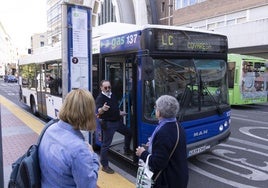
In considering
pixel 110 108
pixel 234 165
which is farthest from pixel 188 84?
pixel 234 165

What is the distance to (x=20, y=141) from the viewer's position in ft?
24.9

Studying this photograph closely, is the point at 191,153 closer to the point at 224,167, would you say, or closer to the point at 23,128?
the point at 224,167

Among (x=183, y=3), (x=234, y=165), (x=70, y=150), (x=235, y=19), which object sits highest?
(x=183, y=3)

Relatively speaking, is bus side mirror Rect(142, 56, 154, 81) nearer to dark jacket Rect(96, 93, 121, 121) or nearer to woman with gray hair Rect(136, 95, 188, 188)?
dark jacket Rect(96, 93, 121, 121)

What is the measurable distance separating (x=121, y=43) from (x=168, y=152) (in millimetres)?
3331

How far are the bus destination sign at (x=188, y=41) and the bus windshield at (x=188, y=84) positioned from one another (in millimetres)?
216

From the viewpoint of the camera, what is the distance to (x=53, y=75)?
10.1 m

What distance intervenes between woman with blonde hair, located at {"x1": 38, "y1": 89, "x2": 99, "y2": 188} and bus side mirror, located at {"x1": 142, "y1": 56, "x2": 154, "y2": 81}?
9.04 ft

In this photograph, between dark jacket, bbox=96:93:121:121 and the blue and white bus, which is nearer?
the blue and white bus

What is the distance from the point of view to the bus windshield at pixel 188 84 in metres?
5.15

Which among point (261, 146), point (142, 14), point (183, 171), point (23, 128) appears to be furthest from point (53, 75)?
point (142, 14)

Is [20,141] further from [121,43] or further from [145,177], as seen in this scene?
[145,177]

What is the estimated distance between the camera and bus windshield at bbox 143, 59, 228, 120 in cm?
515

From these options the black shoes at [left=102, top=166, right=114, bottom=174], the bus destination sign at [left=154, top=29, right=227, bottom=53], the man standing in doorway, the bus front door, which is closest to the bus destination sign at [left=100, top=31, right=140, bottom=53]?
the bus front door
